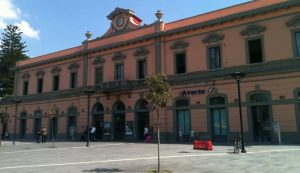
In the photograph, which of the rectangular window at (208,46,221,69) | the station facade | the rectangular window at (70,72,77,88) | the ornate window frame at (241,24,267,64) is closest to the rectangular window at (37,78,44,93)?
the station facade

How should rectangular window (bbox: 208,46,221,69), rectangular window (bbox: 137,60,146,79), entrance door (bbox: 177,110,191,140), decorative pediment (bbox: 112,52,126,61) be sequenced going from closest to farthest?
rectangular window (bbox: 208,46,221,69) < entrance door (bbox: 177,110,191,140) < rectangular window (bbox: 137,60,146,79) < decorative pediment (bbox: 112,52,126,61)

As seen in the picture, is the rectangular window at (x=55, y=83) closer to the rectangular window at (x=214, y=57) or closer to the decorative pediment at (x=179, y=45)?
the decorative pediment at (x=179, y=45)

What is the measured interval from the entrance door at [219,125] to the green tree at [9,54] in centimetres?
4957

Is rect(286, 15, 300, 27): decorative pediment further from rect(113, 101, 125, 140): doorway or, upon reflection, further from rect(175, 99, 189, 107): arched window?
rect(113, 101, 125, 140): doorway

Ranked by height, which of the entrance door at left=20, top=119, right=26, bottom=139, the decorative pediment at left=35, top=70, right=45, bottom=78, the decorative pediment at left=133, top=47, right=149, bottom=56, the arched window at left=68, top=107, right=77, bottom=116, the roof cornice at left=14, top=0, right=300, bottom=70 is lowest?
the entrance door at left=20, top=119, right=26, bottom=139

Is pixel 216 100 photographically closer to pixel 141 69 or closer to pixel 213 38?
pixel 213 38

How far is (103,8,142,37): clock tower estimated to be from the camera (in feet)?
116

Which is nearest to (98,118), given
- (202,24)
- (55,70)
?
(55,70)

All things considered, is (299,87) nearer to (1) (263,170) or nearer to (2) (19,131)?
(1) (263,170)

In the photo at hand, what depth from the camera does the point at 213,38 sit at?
28.4m

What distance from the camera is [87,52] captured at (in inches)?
1495

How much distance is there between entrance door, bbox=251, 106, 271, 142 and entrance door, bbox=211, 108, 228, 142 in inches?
97.2

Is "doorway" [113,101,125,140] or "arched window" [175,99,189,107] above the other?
"arched window" [175,99,189,107]

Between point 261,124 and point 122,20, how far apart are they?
19.1 metres
